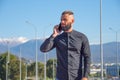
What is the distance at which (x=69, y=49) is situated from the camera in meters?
5.56

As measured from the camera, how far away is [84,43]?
5.57m

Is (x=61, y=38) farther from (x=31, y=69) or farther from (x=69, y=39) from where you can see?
(x=31, y=69)

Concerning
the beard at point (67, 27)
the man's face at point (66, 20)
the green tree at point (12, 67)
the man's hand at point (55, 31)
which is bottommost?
the green tree at point (12, 67)

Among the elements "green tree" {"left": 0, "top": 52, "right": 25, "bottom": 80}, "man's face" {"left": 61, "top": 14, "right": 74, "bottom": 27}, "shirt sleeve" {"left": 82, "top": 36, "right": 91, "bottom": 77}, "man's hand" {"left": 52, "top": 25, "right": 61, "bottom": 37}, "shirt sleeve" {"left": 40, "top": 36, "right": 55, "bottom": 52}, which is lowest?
"green tree" {"left": 0, "top": 52, "right": 25, "bottom": 80}

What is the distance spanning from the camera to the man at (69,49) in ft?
17.9

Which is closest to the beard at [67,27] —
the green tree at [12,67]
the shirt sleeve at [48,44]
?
the shirt sleeve at [48,44]

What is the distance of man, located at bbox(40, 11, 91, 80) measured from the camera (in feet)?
17.9

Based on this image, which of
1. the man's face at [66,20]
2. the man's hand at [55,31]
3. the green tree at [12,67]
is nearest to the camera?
the man's face at [66,20]

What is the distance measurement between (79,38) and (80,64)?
0.96ft

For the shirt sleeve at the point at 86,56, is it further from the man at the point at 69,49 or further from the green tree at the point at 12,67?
the green tree at the point at 12,67

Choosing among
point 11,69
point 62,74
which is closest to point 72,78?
point 62,74

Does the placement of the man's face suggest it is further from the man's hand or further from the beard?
the man's hand

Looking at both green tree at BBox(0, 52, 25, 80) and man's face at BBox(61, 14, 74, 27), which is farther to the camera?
green tree at BBox(0, 52, 25, 80)

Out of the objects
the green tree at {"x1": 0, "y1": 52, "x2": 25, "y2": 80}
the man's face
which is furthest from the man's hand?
the green tree at {"x1": 0, "y1": 52, "x2": 25, "y2": 80}
